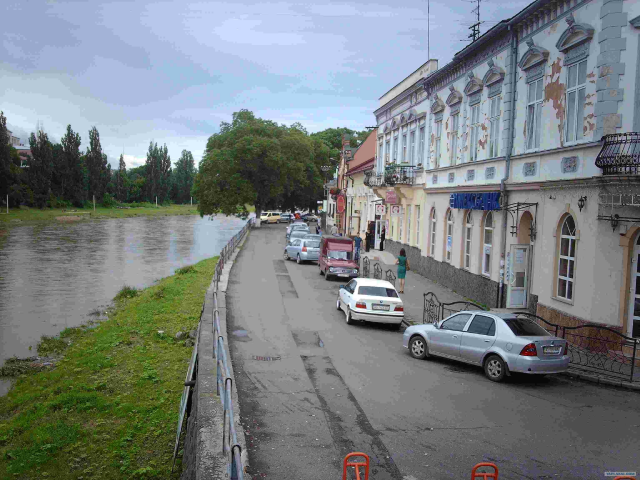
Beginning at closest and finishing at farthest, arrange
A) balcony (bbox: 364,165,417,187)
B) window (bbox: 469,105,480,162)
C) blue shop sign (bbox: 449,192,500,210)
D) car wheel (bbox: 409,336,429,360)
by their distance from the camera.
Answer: car wheel (bbox: 409,336,429,360)
blue shop sign (bbox: 449,192,500,210)
window (bbox: 469,105,480,162)
balcony (bbox: 364,165,417,187)

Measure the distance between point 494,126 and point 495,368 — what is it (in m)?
10.9

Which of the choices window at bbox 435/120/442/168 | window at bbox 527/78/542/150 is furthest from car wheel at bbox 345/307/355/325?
window at bbox 435/120/442/168

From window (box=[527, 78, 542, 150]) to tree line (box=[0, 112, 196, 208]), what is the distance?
82.3m

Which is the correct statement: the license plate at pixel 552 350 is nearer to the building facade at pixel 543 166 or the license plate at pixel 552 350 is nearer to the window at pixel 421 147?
the building facade at pixel 543 166

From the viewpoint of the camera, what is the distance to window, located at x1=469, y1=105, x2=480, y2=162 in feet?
74.7

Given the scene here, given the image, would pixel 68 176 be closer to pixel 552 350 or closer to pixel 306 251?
pixel 306 251

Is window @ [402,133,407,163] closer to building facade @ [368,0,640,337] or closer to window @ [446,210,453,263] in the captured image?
building facade @ [368,0,640,337]

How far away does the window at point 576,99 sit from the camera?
15383 mm

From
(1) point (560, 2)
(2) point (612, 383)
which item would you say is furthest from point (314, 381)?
(1) point (560, 2)

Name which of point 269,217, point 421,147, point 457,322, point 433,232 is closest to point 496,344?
point 457,322

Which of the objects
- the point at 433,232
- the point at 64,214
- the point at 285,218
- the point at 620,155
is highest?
the point at 620,155

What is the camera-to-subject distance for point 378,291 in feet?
63.0

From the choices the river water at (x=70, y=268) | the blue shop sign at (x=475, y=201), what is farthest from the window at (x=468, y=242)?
the river water at (x=70, y=268)

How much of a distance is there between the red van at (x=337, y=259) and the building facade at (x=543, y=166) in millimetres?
3912
